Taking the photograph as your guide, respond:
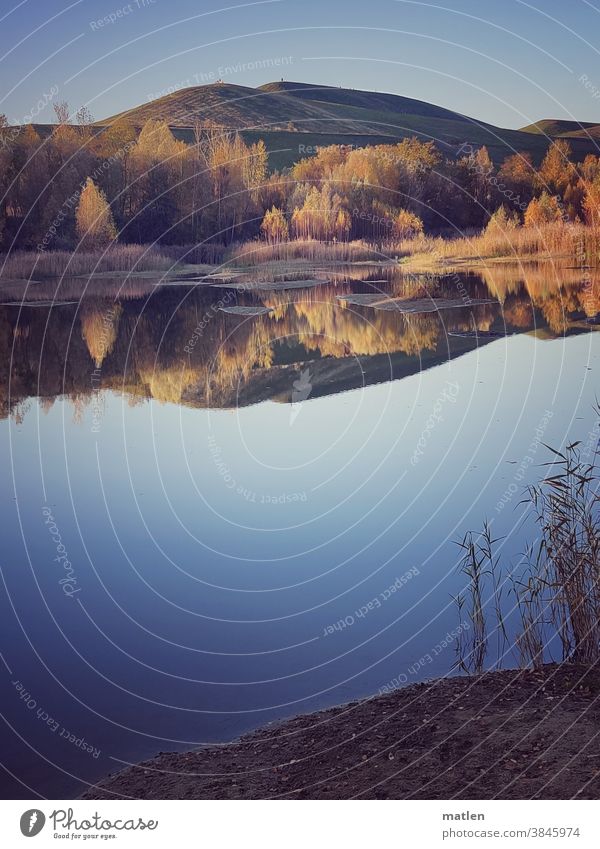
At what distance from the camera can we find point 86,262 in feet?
98.8

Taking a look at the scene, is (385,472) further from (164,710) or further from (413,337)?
(413,337)

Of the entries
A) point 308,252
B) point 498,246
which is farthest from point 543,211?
point 308,252

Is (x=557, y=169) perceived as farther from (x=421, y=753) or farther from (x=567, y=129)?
(x=421, y=753)

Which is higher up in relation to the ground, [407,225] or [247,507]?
[407,225]

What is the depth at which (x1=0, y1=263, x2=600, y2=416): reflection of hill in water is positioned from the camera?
16.3m

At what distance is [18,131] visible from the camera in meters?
30.6

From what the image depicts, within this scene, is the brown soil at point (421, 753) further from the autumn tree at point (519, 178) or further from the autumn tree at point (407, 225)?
the autumn tree at point (519, 178)

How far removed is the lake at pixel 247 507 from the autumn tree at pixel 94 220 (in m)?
7.79

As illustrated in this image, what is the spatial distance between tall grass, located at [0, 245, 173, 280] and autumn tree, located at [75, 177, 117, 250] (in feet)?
1.41

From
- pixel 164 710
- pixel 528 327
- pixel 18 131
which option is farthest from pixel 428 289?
pixel 164 710

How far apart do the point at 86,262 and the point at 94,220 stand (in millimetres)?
2491

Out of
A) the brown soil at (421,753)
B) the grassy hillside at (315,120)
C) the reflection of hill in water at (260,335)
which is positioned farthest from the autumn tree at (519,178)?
the brown soil at (421,753)

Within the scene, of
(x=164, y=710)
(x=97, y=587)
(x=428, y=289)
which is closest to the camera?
(x=164, y=710)
